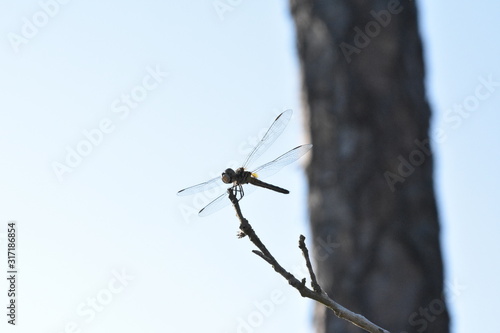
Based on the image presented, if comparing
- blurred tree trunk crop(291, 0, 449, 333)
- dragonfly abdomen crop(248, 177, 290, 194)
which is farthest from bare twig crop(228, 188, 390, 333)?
blurred tree trunk crop(291, 0, 449, 333)

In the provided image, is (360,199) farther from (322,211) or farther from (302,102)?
(302,102)

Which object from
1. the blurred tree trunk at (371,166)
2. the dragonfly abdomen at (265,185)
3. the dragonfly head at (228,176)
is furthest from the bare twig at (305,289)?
the blurred tree trunk at (371,166)

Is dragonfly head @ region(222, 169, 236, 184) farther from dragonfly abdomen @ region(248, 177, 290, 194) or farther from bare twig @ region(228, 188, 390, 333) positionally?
bare twig @ region(228, 188, 390, 333)

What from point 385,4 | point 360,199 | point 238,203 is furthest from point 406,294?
point 238,203

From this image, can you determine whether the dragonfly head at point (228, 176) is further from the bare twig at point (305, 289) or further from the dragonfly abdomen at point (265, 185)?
the bare twig at point (305, 289)

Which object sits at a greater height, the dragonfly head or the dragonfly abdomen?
the dragonfly head
